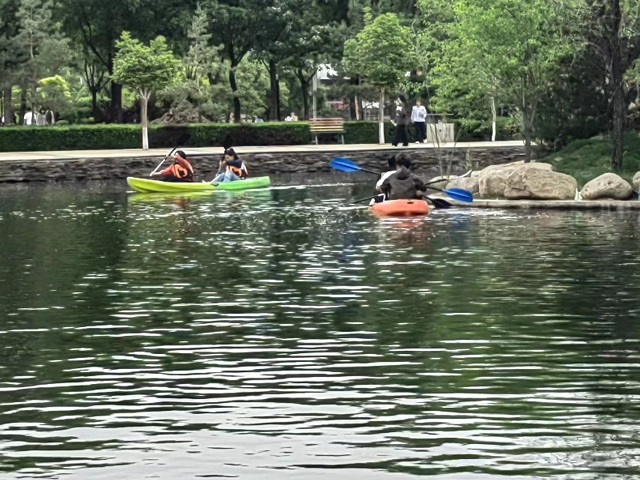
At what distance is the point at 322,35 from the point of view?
6556cm

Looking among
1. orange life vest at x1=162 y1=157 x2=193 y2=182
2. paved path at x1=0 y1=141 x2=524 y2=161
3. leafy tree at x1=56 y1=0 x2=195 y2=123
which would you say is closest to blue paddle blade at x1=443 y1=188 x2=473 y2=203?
orange life vest at x1=162 y1=157 x2=193 y2=182

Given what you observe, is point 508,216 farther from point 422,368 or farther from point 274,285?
point 422,368

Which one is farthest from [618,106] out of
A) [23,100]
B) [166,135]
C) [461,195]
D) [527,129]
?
[23,100]

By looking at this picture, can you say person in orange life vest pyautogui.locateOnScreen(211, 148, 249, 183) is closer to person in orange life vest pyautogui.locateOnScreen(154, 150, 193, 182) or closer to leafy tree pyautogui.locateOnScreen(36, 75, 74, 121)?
person in orange life vest pyautogui.locateOnScreen(154, 150, 193, 182)

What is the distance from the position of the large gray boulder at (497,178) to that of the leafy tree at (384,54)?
23681 millimetres

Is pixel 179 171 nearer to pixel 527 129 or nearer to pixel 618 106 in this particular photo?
pixel 527 129

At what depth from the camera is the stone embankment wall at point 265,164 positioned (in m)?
48.8

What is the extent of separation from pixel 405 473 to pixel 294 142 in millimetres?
51059

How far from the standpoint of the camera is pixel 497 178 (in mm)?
34156

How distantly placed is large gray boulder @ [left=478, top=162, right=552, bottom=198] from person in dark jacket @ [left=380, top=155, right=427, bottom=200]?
9.78 ft

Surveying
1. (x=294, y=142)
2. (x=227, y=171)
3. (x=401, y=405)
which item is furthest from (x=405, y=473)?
(x=294, y=142)

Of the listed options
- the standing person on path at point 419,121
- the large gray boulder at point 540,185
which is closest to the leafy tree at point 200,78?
the standing person on path at point 419,121

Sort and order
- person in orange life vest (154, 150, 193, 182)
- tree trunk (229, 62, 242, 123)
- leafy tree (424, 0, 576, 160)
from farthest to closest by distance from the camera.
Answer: tree trunk (229, 62, 242, 123) < person in orange life vest (154, 150, 193, 182) < leafy tree (424, 0, 576, 160)

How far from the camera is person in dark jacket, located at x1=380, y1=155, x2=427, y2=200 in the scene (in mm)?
31406
